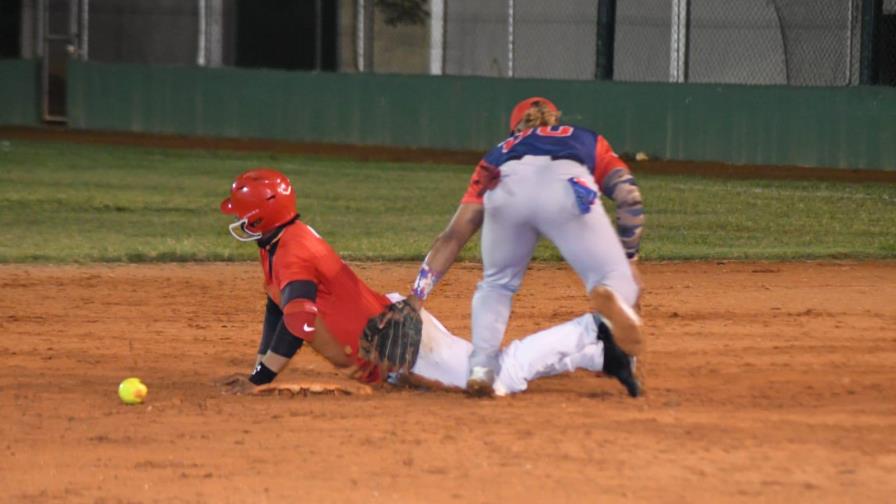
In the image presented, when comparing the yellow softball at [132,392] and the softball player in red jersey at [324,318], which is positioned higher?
the softball player in red jersey at [324,318]

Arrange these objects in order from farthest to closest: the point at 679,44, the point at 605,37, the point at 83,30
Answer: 1. the point at 83,30
2. the point at 679,44
3. the point at 605,37

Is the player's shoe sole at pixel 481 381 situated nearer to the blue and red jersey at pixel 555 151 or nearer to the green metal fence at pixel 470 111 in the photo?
the blue and red jersey at pixel 555 151

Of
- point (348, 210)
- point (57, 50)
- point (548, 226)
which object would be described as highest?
point (57, 50)

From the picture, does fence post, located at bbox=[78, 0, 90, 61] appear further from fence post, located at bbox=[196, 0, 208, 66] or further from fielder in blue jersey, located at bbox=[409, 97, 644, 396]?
fielder in blue jersey, located at bbox=[409, 97, 644, 396]

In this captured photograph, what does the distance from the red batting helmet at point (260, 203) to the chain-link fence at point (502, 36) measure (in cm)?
1631

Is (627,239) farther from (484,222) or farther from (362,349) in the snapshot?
(362,349)

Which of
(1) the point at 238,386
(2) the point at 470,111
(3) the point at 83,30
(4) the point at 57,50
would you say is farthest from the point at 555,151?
(4) the point at 57,50

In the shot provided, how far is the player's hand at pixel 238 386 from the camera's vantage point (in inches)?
281

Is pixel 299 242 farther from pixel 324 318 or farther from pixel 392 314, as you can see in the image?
pixel 392 314

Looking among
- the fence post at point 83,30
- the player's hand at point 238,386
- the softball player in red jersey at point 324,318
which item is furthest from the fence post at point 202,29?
the softball player in red jersey at point 324,318

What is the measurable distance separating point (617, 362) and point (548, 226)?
76 centimetres

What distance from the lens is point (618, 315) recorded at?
21.1 ft

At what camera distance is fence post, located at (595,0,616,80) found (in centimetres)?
2353

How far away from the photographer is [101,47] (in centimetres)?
3150
